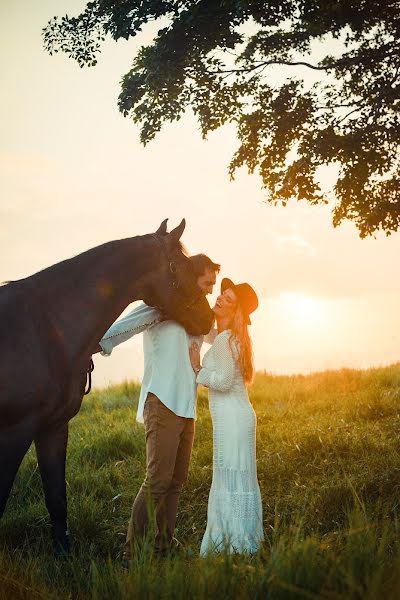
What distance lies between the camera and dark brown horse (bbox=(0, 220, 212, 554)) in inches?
150

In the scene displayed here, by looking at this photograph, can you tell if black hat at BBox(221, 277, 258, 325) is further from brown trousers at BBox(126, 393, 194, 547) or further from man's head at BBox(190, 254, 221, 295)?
brown trousers at BBox(126, 393, 194, 547)

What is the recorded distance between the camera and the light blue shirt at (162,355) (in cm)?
458

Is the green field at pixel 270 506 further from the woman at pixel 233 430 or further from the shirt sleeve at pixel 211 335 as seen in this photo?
the shirt sleeve at pixel 211 335

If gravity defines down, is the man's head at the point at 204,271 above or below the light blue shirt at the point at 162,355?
above

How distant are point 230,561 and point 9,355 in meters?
2.03

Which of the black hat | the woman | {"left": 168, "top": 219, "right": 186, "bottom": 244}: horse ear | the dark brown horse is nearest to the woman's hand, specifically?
the woman

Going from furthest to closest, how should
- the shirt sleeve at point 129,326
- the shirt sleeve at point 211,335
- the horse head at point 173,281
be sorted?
the shirt sleeve at point 211,335 < the shirt sleeve at point 129,326 < the horse head at point 173,281

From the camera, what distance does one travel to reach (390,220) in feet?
25.0

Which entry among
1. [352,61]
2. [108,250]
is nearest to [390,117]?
[352,61]

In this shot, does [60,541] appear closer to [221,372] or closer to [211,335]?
[221,372]

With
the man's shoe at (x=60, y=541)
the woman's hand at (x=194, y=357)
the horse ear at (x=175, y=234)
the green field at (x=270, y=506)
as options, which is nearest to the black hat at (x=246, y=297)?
the woman's hand at (x=194, y=357)

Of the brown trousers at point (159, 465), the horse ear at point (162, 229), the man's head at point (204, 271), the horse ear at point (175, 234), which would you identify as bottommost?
the brown trousers at point (159, 465)

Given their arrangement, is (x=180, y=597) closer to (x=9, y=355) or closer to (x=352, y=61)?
(x=9, y=355)

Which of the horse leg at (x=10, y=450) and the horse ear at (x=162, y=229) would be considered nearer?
the horse leg at (x=10, y=450)
